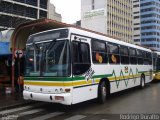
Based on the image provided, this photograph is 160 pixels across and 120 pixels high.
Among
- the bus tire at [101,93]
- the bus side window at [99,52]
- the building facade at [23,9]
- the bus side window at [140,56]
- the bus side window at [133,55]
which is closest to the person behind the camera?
the bus side window at [99,52]

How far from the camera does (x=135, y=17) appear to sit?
13375 cm

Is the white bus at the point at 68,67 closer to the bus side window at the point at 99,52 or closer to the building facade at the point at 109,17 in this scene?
the bus side window at the point at 99,52

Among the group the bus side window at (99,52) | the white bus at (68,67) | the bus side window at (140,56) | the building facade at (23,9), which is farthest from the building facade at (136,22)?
the white bus at (68,67)

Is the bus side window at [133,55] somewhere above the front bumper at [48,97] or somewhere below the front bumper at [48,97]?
above

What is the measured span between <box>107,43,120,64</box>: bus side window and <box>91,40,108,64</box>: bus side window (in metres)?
0.53

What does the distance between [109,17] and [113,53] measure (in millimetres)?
104887

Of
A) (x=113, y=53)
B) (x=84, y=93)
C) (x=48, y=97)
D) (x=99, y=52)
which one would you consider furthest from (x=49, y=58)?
(x=113, y=53)

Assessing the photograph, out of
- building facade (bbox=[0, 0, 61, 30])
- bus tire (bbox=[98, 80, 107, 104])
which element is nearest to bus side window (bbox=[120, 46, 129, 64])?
bus tire (bbox=[98, 80, 107, 104])

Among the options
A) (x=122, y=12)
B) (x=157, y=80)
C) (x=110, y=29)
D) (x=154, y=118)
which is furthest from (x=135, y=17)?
(x=154, y=118)

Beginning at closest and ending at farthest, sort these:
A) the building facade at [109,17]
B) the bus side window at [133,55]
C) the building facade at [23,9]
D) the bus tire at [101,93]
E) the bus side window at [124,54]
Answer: the bus tire at [101,93] → the bus side window at [124,54] → the bus side window at [133,55] → the building facade at [23,9] → the building facade at [109,17]

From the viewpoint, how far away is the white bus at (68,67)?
9961mm

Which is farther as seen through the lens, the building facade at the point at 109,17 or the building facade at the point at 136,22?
the building facade at the point at 136,22

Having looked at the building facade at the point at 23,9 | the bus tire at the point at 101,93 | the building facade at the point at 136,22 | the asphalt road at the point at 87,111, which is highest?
the building facade at the point at 136,22

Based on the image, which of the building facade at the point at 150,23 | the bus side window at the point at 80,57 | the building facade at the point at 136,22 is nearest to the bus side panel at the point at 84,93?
the bus side window at the point at 80,57
